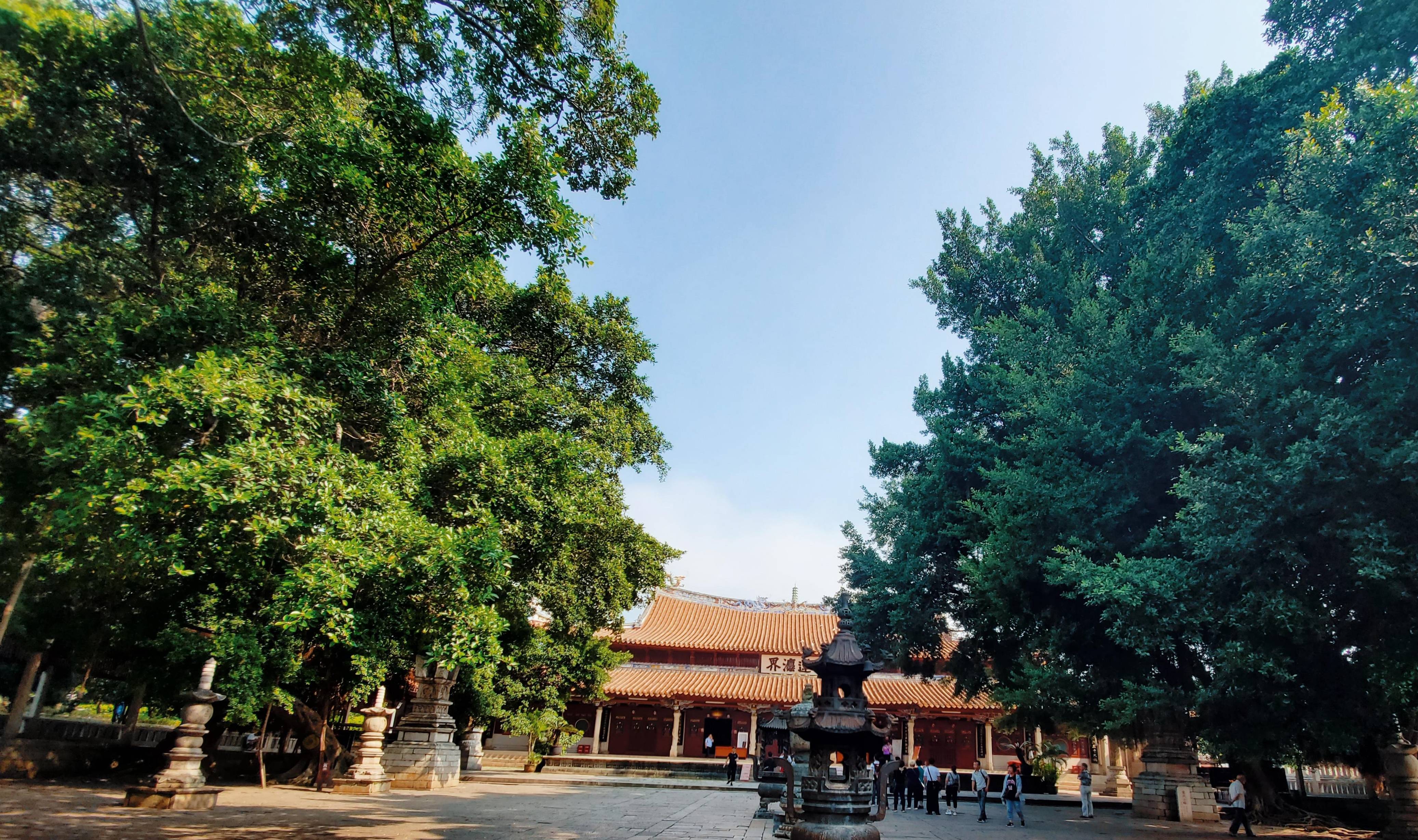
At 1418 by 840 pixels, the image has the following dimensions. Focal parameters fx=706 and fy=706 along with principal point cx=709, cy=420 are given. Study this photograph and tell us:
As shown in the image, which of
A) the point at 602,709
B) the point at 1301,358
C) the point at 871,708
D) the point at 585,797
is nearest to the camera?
the point at 1301,358

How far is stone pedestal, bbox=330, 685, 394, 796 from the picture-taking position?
1240 cm

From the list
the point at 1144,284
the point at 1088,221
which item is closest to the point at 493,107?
the point at 1144,284

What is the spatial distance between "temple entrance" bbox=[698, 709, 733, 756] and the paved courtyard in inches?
512

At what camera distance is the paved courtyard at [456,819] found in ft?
25.7

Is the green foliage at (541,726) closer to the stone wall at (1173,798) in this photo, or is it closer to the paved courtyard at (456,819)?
the paved courtyard at (456,819)

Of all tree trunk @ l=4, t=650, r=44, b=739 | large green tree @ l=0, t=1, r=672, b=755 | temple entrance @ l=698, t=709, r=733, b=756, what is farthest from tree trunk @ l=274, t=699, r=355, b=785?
temple entrance @ l=698, t=709, r=733, b=756

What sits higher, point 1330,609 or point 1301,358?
point 1301,358

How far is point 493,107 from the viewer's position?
23.4 ft

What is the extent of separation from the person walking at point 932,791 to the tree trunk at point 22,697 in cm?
1787

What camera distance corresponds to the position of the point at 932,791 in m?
15.7

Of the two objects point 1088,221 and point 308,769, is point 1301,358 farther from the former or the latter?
point 308,769

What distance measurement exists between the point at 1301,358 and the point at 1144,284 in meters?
4.54

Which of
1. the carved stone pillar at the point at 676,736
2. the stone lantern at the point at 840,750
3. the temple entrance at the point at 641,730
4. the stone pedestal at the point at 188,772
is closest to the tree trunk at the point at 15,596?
the stone pedestal at the point at 188,772

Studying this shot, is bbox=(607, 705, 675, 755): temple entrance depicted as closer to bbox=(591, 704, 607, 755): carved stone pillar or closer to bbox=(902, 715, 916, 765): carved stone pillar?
bbox=(591, 704, 607, 755): carved stone pillar
